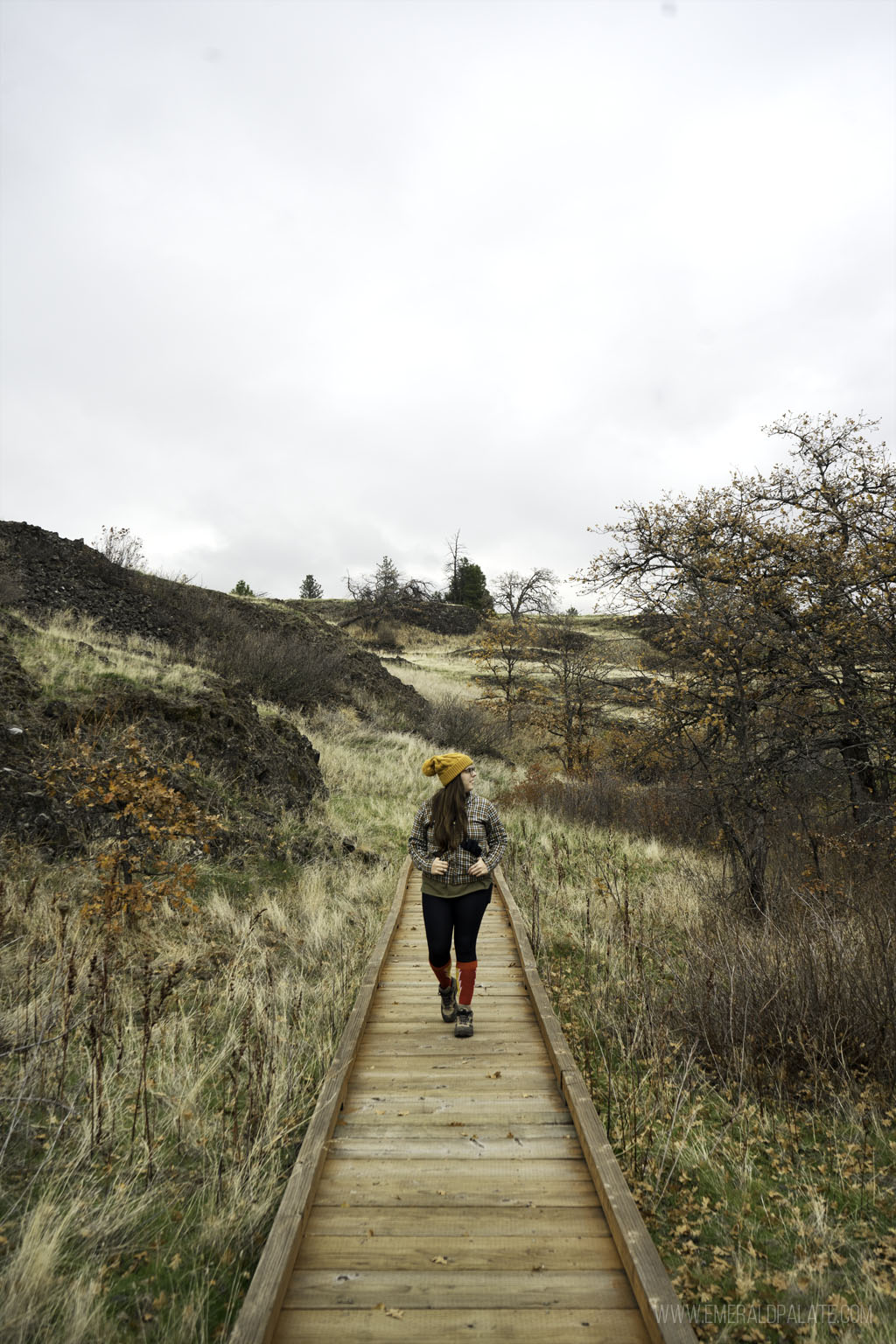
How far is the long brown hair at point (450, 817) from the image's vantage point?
4.64 m

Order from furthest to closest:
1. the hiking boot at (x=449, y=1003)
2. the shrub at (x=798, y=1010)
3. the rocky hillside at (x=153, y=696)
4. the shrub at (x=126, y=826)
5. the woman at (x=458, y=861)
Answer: the rocky hillside at (x=153, y=696), the shrub at (x=126, y=826), the hiking boot at (x=449, y=1003), the woman at (x=458, y=861), the shrub at (x=798, y=1010)

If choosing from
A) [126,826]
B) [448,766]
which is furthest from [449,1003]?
[126,826]

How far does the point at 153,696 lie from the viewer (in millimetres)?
10109

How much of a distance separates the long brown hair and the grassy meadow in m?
Answer: 1.66

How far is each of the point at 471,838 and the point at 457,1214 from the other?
2150 millimetres

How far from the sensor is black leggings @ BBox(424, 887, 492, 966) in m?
4.75

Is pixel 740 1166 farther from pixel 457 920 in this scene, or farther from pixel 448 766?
pixel 448 766

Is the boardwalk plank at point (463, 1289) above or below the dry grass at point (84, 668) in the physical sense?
below

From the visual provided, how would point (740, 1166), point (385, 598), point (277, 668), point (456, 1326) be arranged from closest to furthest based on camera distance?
point (456, 1326) → point (740, 1166) → point (277, 668) → point (385, 598)

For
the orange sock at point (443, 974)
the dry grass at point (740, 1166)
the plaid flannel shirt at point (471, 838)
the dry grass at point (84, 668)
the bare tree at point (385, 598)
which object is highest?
the bare tree at point (385, 598)

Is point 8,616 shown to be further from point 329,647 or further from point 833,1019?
point 329,647

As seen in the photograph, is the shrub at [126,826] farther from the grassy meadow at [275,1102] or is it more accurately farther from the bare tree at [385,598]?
the bare tree at [385,598]

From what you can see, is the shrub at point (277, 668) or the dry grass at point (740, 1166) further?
the shrub at point (277, 668)

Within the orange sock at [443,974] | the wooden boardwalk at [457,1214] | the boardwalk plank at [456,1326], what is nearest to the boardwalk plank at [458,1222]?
the wooden boardwalk at [457,1214]
